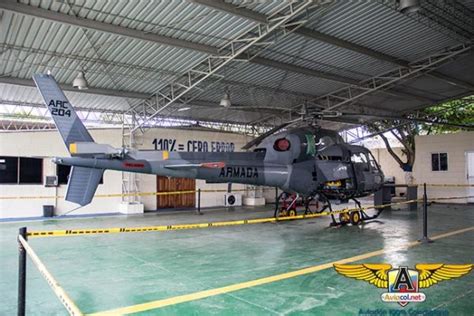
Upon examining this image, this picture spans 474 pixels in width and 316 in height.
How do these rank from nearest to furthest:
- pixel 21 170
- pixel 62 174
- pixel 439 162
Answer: pixel 21 170 → pixel 62 174 → pixel 439 162

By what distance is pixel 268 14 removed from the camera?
10062 mm

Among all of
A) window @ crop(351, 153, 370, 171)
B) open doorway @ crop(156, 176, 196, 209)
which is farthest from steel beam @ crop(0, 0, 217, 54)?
open doorway @ crop(156, 176, 196, 209)

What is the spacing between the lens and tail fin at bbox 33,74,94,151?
738cm

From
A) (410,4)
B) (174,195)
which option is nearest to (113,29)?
(410,4)

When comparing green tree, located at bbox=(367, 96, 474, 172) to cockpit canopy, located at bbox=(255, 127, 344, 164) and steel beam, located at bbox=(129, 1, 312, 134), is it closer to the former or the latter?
cockpit canopy, located at bbox=(255, 127, 344, 164)

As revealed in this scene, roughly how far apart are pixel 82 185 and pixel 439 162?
19.5 meters

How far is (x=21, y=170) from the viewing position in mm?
15039

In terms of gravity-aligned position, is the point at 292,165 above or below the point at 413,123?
below

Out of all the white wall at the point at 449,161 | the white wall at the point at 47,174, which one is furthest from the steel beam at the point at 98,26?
the white wall at the point at 449,161

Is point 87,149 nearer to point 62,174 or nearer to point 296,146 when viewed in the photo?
point 296,146

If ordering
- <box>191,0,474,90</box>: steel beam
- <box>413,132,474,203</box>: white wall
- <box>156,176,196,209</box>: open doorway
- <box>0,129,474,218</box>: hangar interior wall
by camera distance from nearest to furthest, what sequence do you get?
<box>191,0,474,90</box>: steel beam → <box>0,129,474,218</box>: hangar interior wall → <box>156,176,196,209</box>: open doorway → <box>413,132,474,203</box>: white wall

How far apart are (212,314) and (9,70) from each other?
11.2 m

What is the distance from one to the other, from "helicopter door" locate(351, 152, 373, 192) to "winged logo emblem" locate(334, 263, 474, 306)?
535cm

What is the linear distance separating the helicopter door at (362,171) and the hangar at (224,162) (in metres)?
0.05
